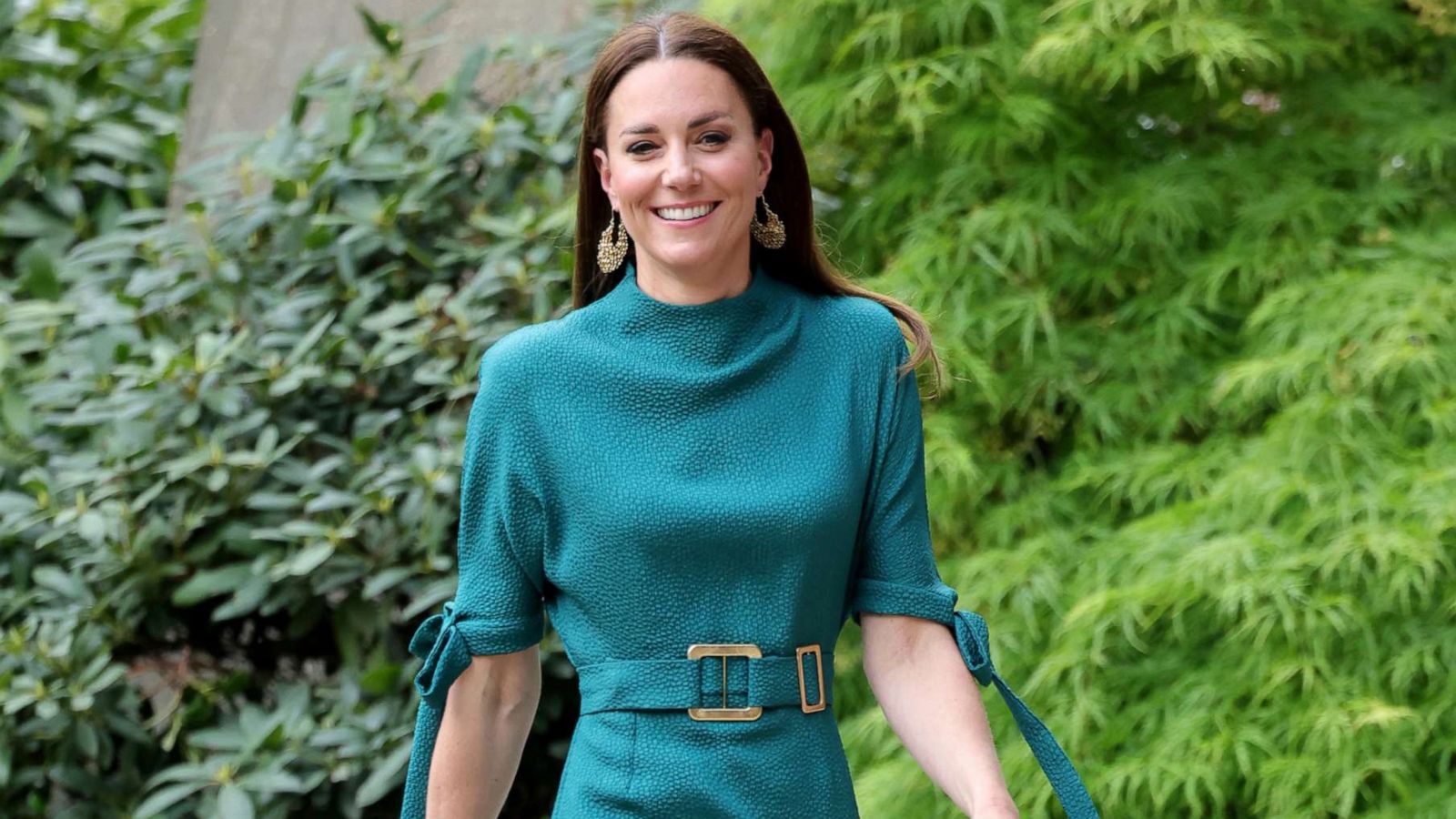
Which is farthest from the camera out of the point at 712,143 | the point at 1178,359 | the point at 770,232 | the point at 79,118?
the point at 79,118

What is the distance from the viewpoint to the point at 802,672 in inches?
67.8

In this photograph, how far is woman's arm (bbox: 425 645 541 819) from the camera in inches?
69.7

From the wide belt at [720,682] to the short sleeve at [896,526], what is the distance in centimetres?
10

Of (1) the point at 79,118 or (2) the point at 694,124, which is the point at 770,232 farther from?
(1) the point at 79,118

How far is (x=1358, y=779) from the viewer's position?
2.63 metres

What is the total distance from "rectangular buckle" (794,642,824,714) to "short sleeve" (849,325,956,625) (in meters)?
0.07

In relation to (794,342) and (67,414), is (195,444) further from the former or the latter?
(794,342)

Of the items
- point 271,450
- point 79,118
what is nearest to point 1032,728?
point 271,450

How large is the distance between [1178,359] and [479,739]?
1758 mm

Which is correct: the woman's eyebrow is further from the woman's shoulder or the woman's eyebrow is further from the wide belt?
the wide belt

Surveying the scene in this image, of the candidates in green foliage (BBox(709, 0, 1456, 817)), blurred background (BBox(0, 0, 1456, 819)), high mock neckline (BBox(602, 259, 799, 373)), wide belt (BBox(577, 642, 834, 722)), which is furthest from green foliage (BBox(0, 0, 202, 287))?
wide belt (BBox(577, 642, 834, 722))

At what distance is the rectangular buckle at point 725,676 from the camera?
1.70 metres

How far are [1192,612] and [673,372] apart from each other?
1388 mm

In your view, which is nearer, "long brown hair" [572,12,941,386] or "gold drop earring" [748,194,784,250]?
"long brown hair" [572,12,941,386]
